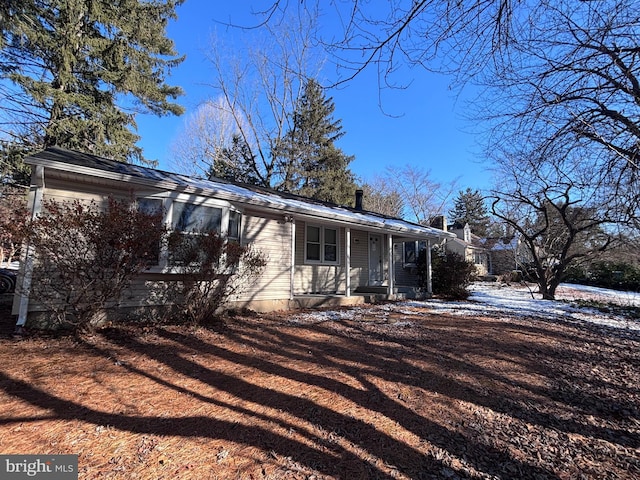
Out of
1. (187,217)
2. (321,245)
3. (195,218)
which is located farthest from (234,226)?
(321,245)

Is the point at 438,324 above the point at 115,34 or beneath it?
beneath

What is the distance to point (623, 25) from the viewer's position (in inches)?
136

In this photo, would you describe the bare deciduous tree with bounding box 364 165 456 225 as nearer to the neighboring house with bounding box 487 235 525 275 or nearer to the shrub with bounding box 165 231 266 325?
the neighboring house with bounding box 487 235 525 275

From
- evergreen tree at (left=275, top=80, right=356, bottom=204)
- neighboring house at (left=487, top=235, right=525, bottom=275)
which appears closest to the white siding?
evergreen tree at (left=275, top=80, right=356, bottom=204)

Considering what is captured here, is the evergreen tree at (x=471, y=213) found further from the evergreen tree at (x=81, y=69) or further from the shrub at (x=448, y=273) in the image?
the evergreen tree at (x=81, y=69)

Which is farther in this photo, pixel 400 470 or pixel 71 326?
pixel 71 326

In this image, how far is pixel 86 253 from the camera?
16.2 ft

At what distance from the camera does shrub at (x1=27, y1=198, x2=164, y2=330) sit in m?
Result: 4.77

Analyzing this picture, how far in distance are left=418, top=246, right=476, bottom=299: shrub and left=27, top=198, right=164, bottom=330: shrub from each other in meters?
11.0

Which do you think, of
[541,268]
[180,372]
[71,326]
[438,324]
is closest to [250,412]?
[180,372]

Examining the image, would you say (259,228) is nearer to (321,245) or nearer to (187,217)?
(187,217)

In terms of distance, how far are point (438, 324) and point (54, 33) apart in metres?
17.7

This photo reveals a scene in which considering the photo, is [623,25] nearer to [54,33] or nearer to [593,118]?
[593,118]

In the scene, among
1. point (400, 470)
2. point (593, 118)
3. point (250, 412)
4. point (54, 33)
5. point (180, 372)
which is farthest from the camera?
point (54, 33)
